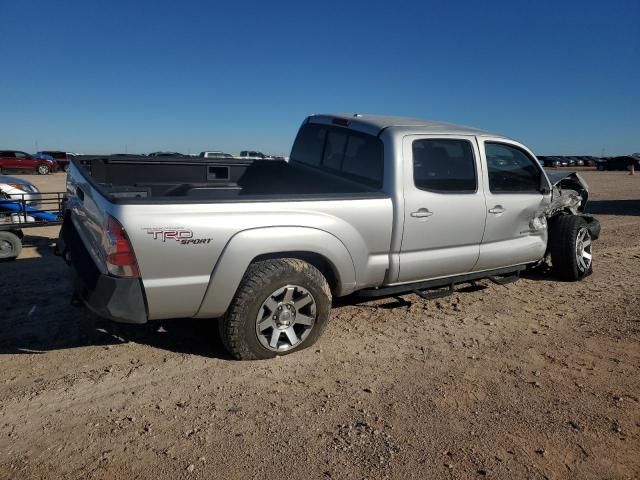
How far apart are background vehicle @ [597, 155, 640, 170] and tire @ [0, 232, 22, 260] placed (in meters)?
53.2

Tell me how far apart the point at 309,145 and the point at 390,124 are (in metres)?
1.32

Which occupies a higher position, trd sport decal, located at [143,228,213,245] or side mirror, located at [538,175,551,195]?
side mirror, located at [538,175,551,195]

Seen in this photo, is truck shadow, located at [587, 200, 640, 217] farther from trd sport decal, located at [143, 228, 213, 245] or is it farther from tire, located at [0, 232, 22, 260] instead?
tire, located at [0, 232, 22, 260]

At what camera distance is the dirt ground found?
2.66m

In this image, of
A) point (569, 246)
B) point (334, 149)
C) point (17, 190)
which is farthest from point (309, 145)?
point (17, 190)

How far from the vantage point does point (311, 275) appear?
3740 millimetres

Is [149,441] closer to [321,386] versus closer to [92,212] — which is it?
[321,386]

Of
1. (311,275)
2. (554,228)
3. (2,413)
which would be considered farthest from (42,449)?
(554,228)

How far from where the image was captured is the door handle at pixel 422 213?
4211 mm

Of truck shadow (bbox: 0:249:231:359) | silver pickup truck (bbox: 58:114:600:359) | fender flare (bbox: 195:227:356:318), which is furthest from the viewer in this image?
truck shadow (bbox: 0:249:231:359)

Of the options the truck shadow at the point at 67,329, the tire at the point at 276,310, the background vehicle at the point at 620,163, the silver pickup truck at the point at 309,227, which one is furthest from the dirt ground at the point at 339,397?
the background vehicle at the point at 620,163

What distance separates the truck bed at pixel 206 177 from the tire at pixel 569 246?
2884 mm

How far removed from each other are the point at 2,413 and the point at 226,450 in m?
1.43

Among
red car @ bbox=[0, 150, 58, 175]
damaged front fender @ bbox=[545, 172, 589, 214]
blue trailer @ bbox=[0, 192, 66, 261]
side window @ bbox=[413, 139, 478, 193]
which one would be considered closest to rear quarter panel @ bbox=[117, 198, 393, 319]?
side window @ bbox=[413, 139, 478, 193]
